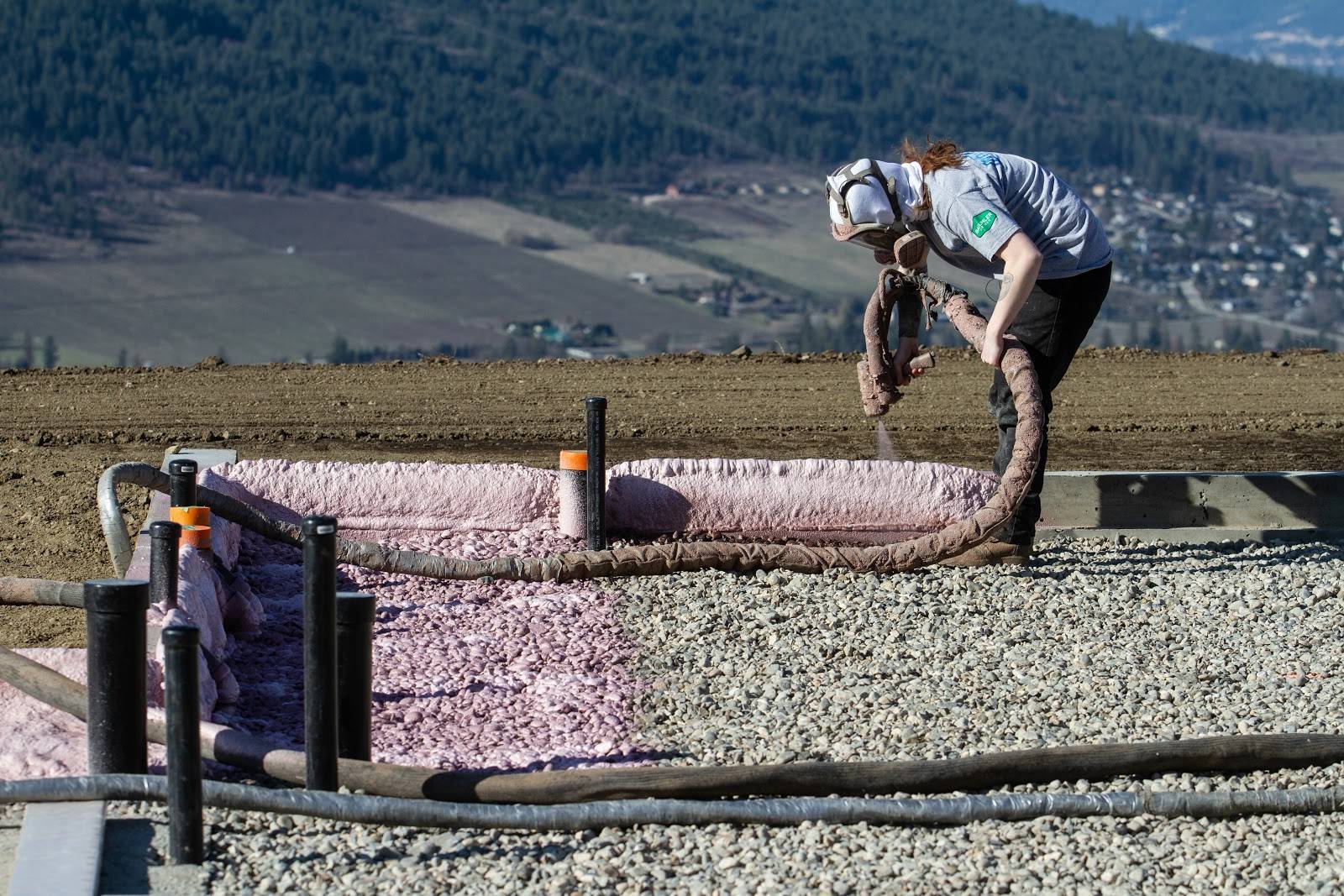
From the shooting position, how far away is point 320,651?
4.71 meters

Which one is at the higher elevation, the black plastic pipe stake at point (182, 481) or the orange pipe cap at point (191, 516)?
the black plastic pipe stake at point (182, 481)

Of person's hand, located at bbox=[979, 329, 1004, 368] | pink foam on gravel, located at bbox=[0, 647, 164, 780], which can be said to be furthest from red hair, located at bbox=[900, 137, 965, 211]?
pink foam on gravel, located at bbox=[0, 647, 164, 780]

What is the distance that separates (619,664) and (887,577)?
159 cm

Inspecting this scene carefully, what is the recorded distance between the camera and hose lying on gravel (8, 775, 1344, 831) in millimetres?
4594

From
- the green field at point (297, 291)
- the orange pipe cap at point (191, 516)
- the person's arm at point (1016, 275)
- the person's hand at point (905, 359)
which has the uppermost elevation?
the person's arm at point (1016, 275)

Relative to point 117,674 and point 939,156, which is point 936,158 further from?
A: point 117,674

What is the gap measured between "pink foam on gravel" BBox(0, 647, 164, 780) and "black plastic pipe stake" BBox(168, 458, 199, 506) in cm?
143

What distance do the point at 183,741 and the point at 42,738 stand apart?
97 cm

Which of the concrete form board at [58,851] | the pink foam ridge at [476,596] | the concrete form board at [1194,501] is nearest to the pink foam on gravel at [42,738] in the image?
the pink foam ridge at [476,596]

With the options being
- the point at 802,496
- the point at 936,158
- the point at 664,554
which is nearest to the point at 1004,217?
the point at 936,158

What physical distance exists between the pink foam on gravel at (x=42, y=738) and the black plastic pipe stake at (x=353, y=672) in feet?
1.74

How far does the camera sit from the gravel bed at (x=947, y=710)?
4469 mm

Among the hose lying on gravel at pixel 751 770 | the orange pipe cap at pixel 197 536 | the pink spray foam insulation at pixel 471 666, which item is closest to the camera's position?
the hose lying on gravel at pixel 751 770

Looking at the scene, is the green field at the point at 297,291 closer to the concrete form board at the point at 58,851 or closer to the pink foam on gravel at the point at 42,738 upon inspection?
the pink foam on gravel at the point at 42,738
